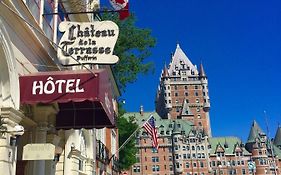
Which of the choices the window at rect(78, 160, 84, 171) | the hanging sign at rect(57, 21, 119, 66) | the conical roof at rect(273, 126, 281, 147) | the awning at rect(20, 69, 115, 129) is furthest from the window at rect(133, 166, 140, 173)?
the awning at rect(20, 69, 115, 129)

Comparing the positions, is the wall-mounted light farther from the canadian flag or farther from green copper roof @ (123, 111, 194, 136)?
green copper roof @ (123, 111, 194, 136)

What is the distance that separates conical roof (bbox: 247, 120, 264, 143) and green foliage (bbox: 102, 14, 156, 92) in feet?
357

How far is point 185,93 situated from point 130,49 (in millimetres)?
110531

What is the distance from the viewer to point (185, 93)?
139 m

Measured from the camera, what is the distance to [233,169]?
12050 cm

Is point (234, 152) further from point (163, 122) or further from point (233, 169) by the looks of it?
point (163, 122)

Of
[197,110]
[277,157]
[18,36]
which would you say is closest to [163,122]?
[197,110]

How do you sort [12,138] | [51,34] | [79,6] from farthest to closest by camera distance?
[79,6], [51,34], [12,138]

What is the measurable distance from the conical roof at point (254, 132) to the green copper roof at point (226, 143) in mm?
4173

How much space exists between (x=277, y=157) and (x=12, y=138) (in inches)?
5170

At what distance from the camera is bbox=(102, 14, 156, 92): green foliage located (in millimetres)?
28953

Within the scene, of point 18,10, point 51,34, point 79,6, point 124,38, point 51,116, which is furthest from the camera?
point 124,38

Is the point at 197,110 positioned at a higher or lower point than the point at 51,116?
higher

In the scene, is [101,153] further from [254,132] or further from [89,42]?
[254,132]
